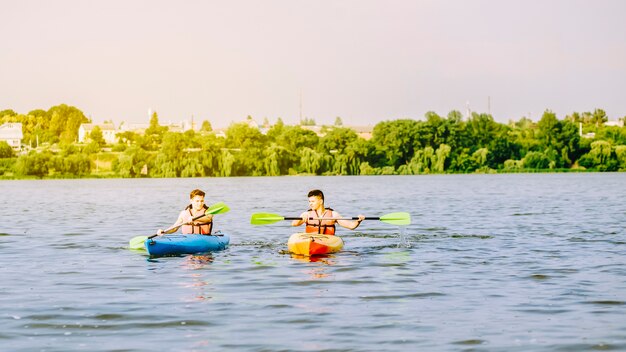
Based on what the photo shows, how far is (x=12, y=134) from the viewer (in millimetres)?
174375

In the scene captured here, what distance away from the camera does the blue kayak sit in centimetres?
1675

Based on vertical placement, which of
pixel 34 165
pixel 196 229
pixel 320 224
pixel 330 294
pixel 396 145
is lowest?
pixel 330 294

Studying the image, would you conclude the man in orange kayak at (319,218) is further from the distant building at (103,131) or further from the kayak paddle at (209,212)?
the distant building at (103,131)

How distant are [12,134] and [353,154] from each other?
96178mm

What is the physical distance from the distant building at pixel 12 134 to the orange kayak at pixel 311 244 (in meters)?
160

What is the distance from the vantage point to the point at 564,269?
15.3 metres

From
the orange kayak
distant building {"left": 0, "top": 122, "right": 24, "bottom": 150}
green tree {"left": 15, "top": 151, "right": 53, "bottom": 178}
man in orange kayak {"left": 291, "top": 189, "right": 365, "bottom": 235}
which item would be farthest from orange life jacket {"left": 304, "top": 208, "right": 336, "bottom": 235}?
distant building {"left": 0, "top": 122, "right": 24, "bottom": 150}

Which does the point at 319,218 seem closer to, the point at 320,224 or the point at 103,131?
the point at 320,224

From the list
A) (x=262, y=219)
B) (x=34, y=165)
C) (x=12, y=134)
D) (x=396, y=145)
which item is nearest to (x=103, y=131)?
(x=12, y=134)

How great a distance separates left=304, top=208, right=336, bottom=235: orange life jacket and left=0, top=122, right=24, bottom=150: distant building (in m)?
160

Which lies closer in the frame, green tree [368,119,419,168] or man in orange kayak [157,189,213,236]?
man in orange kayak [157,189,213,236]

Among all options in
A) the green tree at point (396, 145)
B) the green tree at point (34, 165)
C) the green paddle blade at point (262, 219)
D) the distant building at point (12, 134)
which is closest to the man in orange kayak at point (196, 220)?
the green paddle blade at point (262, 219)

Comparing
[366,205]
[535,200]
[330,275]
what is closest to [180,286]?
[330,275]

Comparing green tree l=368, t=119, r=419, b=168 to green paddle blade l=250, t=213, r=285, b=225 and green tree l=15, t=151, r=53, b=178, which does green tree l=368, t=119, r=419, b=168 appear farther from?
green paddle blade l=250, t=213, r=285, b=225
